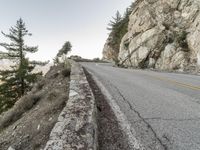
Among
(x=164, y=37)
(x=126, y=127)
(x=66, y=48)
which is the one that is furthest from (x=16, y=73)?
(x=66, y=48)

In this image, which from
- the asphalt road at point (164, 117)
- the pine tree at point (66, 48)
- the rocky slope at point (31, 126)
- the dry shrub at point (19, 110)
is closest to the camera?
the asphalt road at point (164, 117)

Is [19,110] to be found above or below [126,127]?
below

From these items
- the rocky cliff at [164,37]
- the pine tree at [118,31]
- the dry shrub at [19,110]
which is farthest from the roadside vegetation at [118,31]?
the dry shrub at [19,110]

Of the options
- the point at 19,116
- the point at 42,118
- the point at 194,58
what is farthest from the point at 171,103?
the point at 194,58

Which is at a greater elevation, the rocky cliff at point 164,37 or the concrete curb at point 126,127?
the rocky cliff at point 164,37

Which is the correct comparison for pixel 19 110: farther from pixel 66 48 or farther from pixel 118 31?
pixel 66 48

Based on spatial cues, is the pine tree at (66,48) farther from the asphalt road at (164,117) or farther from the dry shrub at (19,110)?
the asphalt road at (164,117)

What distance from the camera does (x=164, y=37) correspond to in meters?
26.9

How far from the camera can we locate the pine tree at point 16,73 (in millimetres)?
30000

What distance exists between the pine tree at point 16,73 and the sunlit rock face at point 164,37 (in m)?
15.0

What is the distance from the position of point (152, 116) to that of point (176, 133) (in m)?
0.95

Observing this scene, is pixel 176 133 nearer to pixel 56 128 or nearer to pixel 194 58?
pixel 56 128

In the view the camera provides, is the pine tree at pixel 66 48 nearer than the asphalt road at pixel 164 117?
No

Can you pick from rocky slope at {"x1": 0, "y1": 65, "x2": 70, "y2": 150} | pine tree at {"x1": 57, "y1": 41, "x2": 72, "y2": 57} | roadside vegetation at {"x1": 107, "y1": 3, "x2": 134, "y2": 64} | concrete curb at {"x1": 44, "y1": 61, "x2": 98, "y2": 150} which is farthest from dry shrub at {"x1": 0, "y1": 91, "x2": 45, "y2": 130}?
pine tree at {"x1": 57, "y1": 41, "x2": 72, "y2": 57}
